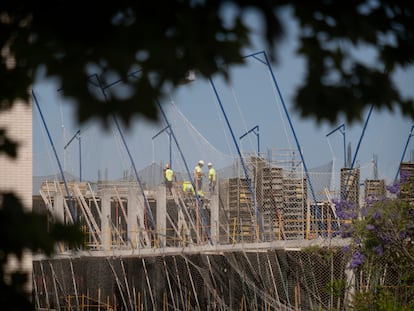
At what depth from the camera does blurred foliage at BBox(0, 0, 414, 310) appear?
363 cm

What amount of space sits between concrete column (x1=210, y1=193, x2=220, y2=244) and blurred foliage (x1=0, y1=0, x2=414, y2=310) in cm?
1563

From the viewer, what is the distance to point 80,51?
362 centimetres

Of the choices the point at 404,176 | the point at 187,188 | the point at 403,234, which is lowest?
the point at 403,234

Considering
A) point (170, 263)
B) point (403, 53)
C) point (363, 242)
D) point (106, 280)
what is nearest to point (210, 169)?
point (170, 263)

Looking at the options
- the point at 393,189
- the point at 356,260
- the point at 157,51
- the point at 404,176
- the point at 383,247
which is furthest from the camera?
the point at 356,260

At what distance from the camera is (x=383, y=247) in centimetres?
1570

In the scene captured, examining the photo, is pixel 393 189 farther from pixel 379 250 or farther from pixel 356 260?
pixel 356 260

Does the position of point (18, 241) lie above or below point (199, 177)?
below

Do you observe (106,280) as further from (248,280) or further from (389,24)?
(389,24)

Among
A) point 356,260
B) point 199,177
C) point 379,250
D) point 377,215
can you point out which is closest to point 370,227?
point 377,215

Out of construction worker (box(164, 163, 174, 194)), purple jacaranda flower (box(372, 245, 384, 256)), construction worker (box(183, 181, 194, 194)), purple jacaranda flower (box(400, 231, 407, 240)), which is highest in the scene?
construction worker (box(164, 163, 174, 194))

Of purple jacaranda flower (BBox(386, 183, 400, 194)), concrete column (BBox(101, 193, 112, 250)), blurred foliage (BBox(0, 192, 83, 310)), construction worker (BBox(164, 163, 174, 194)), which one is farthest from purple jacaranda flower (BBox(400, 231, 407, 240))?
blurred foliage (BBox(0, 192, 83, 310))

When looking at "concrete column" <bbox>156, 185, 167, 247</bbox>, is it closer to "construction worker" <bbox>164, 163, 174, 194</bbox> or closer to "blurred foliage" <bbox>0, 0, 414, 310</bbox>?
"construction worker" <bbox>164, 163, 174, 194</bbox>

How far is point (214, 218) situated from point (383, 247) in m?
5.65
